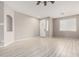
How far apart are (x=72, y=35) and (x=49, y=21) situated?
3.09 m

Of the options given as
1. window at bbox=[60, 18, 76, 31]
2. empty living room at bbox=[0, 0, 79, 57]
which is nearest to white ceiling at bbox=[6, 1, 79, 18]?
empty living room at bbox=[0, 0, 79, 57]

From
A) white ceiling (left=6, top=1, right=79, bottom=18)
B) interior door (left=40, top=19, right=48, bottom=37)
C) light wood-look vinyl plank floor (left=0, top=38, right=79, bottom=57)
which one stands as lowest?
light wood-look vinyl plank floor (left=0, top=38, right=79, bottom=57)

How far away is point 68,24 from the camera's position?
37.4 ft

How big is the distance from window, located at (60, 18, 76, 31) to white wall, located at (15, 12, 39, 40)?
3.30 meters

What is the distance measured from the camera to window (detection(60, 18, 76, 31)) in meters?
10.8

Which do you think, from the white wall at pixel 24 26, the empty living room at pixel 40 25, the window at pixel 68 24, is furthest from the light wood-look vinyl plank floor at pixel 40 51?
the window at pixel 68 24

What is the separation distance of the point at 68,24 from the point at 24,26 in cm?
513

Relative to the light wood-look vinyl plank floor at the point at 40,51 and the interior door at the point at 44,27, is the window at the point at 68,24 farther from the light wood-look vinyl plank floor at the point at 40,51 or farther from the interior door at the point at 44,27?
the light wood-look vinyl plank floor at the point at 40,51

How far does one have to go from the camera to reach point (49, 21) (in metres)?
11.9

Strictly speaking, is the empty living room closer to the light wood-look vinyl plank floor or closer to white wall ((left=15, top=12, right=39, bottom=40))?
white wall ((left=15, top=12, right=39, bottom=40))

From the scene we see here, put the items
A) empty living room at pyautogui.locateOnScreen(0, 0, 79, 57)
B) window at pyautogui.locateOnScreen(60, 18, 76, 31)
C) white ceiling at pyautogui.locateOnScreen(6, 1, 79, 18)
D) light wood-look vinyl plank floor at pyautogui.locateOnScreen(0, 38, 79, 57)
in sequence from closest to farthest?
light wood-look vinyl plank floor at pyautogui.locateOnScreen(0, 38, 79, 57) → white ceiling at pyautogui.locateOnScreen(6, 1, 79, 18) → empty living room at pyautogui.locateOnScreen(0, 0, 79, 57) → window at pyautogui.locateOnScreen(60, 18, 76, 31)

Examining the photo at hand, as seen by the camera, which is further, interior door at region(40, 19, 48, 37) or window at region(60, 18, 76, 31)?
interior door at region(40, 19, 48, 37)

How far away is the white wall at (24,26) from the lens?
27.5 ft

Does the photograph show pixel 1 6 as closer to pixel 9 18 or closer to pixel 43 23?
pixel 9 18
